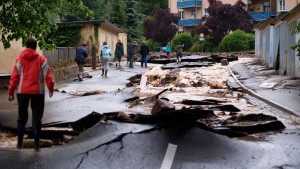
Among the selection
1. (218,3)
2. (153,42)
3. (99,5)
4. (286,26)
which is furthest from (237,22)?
(286,26)

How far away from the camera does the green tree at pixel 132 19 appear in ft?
213

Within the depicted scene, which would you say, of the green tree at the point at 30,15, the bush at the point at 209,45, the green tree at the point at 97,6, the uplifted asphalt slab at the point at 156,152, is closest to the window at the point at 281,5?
the bush at the point at 209,45

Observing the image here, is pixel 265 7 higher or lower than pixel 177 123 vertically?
higher

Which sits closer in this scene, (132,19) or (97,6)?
(132,19)

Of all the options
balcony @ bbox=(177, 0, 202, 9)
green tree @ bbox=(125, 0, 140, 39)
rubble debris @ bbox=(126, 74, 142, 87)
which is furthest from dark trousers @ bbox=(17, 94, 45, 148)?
balcony @ bbox=(177, 0, 202, 9)

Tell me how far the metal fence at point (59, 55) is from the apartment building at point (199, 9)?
43.0 m

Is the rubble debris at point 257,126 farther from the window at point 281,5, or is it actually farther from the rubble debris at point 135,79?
the window at point 281,5

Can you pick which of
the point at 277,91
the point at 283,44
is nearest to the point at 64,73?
the point at 277,91

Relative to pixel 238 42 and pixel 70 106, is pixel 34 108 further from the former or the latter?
pixel 238 42

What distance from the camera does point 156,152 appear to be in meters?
7.27

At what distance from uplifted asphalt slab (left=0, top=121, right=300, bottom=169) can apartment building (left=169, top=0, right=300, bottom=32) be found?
59332 mm

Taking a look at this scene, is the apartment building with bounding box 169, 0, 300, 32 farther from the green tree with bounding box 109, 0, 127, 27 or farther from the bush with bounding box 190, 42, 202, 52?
the green tree with bounding box 109, 0, 127, 27

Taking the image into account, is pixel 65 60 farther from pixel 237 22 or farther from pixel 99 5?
pixel 99 5

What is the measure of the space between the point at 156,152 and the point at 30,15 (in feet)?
15.4
